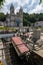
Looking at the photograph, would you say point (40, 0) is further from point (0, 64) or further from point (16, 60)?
point (16, 60)

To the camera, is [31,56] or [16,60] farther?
[16,60]

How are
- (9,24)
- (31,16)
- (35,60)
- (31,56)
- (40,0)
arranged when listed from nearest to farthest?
(40,0), (35,60), (31,56), (9,24), (31,16)

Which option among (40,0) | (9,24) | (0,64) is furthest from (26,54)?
(9,24)

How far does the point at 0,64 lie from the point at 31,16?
10388 centimetres

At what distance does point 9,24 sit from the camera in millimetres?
77938

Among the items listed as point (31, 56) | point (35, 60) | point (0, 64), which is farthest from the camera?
point (31, 56)

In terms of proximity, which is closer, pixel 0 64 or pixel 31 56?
pixel 0 64

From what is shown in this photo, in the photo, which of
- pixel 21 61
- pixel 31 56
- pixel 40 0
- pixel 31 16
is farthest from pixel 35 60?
pixel 31 16

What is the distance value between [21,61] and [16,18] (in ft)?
223

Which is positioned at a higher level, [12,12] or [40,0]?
[40,0]

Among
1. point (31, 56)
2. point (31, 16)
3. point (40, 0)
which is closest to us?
point (40, 0)

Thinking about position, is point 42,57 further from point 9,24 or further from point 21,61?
point 9,24

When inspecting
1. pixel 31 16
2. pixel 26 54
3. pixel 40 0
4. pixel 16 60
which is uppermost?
pixel 40 0

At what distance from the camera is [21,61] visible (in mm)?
13328
